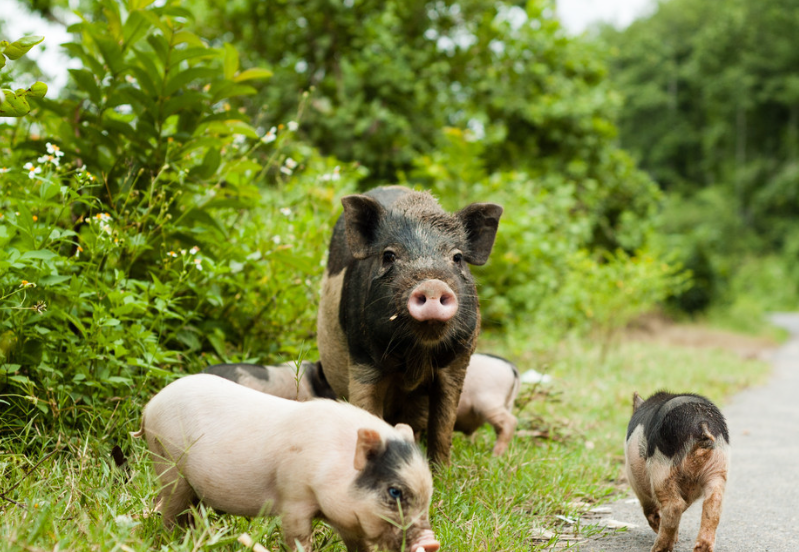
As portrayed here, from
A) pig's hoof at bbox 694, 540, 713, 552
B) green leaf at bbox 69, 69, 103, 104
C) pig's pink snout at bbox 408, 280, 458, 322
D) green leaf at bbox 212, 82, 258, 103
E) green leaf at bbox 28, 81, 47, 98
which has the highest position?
green leaf at bbox 28, 81, 47, 98

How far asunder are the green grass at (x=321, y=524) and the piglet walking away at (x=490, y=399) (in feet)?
0.44

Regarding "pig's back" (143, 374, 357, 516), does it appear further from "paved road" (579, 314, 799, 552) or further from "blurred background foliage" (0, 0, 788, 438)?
"paved road" (579, 314, 799, 552)

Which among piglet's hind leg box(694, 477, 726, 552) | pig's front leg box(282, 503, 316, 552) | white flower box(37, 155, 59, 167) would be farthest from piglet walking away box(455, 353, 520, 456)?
white flower box(37, 155, 59, 167)

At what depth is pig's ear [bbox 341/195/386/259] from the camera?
127 inches

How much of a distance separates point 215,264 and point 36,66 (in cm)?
311

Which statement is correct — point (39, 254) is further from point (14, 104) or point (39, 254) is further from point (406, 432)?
point (406, 432)

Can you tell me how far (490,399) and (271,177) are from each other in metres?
5.06

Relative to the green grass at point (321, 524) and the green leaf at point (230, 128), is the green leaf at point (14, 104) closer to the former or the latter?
the green grass at point (321, 524)

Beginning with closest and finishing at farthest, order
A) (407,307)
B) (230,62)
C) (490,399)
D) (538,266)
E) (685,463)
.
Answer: (685,463) < (407,307) < (490,399) < (230,62) < (538,266)

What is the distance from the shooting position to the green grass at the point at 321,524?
219 cm

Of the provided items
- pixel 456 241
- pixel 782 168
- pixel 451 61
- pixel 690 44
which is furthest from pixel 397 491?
pixel 690 44

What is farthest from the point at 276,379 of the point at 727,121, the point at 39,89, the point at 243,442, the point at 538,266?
the point at 727,121

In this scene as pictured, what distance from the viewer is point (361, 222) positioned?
10.8 ft

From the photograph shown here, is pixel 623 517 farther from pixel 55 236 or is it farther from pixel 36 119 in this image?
pixel 36 119
